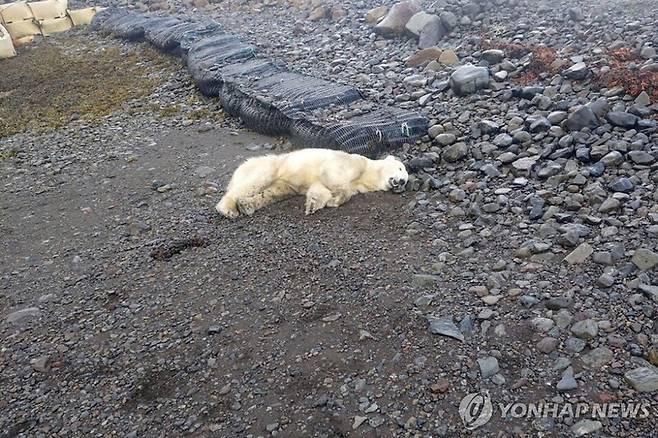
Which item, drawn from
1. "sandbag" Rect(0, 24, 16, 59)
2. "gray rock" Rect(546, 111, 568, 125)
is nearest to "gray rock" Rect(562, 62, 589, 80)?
"gray rock" Rect(546, 111, 568, 125)

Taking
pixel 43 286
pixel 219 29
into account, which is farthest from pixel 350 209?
pixel 219 29

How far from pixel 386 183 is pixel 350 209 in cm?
53

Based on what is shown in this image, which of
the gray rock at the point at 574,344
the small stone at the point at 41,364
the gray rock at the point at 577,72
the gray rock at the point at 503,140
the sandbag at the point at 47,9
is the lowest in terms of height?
the small stone at the point at 41,364

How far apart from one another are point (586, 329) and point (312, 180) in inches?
130

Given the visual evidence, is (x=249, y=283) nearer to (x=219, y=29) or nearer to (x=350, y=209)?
(x=350, y=209)

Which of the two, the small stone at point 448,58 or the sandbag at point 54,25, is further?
the sandbag at point 54,25

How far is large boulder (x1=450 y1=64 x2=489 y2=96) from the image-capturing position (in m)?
8.03

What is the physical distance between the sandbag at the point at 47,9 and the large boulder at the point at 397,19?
36.2 ft

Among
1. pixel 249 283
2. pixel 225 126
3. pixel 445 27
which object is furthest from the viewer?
pixel 445 27

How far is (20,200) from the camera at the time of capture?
7.65 m

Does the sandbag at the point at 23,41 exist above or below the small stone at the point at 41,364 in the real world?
above

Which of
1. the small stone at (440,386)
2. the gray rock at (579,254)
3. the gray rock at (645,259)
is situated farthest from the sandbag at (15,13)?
the gray rock at (645,259)

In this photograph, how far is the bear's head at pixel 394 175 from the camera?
245 inches

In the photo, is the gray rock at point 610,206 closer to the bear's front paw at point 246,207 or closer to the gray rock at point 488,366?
the gray rock at point 488,366
